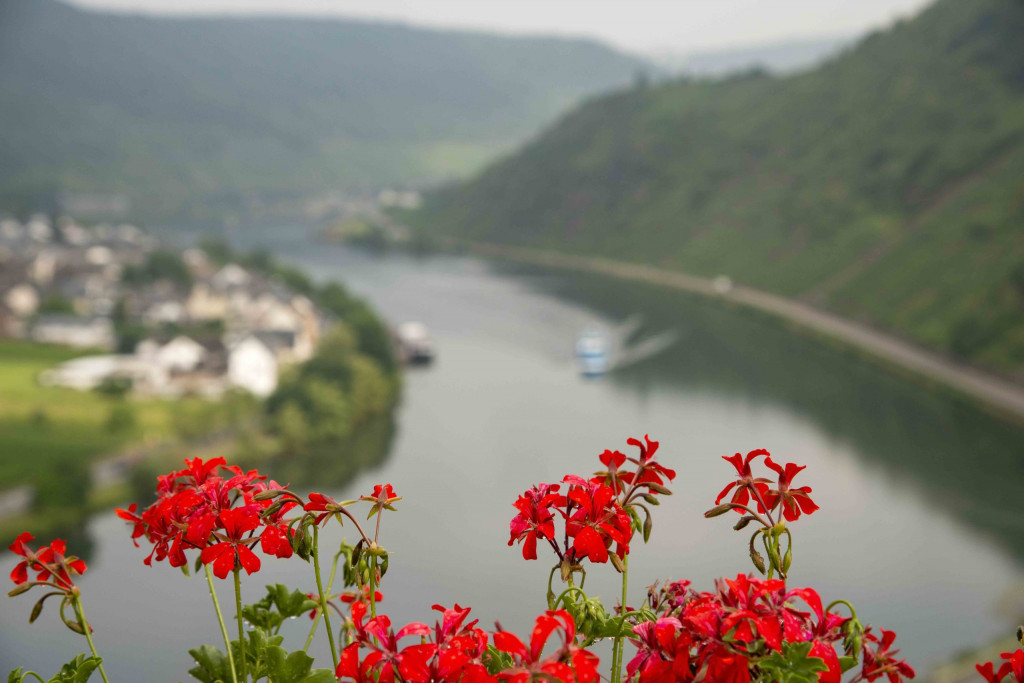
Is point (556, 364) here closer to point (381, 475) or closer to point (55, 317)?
point (381, 475)

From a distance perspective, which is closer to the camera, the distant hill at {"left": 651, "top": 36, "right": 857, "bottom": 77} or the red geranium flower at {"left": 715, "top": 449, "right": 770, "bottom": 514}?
the red geranium flower at {"left": 715, "top": 449, "right": 770, "bottom": 514}

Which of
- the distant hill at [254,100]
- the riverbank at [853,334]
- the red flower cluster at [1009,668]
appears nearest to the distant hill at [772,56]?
the distant hill at [254,100]

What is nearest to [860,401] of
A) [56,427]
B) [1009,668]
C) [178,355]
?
[178,355]

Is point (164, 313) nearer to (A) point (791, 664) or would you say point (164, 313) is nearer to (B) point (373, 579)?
(B) point (373, 579)

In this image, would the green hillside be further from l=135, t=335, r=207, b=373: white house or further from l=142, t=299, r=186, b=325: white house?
l=142, t=299, r=186, b=325: white house

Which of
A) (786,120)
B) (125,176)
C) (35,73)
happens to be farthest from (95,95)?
(786,120)

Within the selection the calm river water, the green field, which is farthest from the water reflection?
the green field
